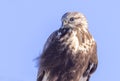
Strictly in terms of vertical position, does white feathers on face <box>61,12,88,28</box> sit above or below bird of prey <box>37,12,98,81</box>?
above

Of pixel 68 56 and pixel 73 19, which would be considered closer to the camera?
pixel 68 56

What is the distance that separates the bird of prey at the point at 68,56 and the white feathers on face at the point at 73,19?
4.1 inches

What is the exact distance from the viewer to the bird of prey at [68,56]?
Result: 13.8 m

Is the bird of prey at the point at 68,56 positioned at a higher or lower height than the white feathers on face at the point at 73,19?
lower

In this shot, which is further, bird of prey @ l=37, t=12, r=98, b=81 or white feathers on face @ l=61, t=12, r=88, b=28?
white feathers on face @ l=61, t=12, r=88, b=28

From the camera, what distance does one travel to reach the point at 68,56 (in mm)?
13805

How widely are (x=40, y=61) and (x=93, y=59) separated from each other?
874 millimetres

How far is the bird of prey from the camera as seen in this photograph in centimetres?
1381

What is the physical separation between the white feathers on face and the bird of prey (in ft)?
0.34

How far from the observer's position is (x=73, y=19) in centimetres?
1459

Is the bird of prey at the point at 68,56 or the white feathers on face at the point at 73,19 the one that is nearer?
the bird of prey at the point at 68,56

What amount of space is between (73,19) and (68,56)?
39.1 inches

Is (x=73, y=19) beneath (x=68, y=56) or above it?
above

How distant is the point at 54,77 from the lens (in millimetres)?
13844
